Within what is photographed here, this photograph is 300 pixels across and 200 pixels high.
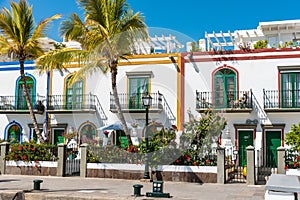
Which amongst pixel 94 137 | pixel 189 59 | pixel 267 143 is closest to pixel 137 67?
pixel 189 59

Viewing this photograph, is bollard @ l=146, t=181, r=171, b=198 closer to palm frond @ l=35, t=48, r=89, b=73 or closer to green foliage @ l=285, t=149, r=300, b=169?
green foliage @ l=285, t=149, r=300, b=169

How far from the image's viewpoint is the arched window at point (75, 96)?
71.4 ft

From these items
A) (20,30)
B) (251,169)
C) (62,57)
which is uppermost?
(20,30)

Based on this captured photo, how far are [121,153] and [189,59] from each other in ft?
23.0

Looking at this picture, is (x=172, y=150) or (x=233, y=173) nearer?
(x=172, y=150)

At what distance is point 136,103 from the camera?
68.3ft

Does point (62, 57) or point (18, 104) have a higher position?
point (62, 57)

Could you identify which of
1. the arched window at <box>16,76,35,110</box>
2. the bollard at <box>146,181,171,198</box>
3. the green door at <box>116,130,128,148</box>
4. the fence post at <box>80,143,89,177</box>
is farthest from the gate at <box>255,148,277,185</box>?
the arched window at <box>16,76,35,110</box>

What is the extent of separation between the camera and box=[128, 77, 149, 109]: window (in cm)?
2084

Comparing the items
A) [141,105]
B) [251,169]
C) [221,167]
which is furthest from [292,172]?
[141,105]

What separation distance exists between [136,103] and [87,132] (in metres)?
3.20

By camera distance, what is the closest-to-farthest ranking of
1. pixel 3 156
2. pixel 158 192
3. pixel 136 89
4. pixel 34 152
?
pixel 158 192
pixel 34 152
pixel 3 156
pixel 136 89

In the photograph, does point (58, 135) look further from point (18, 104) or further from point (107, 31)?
point (107, 31)

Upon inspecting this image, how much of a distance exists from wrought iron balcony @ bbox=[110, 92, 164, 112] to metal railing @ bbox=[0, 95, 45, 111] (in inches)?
172
